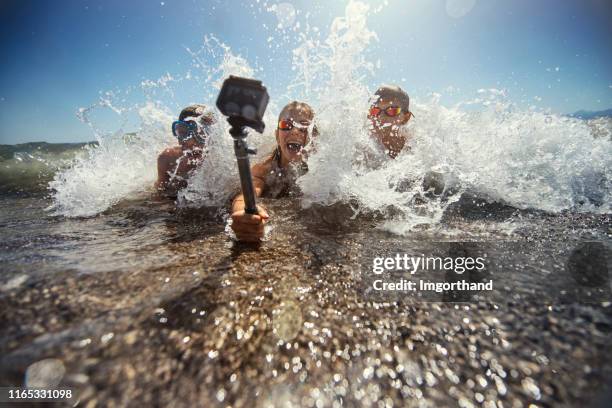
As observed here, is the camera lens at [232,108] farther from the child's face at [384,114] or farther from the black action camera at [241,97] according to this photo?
the child's face at [384,114]

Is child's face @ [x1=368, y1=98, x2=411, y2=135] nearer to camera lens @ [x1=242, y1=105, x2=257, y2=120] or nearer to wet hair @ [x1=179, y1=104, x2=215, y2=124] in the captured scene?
wet hair @ [x1=179, y1=104, x2=215, y2=124]

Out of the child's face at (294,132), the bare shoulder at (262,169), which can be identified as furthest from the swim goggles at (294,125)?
the bare shoulder at (262,169)

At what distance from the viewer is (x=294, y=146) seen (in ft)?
13.8

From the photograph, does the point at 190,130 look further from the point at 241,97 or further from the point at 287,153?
the point at 241,97

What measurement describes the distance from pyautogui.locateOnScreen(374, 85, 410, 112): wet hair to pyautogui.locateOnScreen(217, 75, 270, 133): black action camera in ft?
11.9

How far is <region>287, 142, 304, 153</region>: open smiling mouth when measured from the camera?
417cm

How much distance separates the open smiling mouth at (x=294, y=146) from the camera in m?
4.17

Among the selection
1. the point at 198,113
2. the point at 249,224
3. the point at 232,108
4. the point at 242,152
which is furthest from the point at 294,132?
the point at 232,108

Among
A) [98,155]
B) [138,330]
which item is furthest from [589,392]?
[98,155]

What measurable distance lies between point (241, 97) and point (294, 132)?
2.51 meters

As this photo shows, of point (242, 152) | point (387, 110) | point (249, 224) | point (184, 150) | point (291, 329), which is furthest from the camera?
point (184, 150)

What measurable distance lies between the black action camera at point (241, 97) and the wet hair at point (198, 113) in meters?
3.38

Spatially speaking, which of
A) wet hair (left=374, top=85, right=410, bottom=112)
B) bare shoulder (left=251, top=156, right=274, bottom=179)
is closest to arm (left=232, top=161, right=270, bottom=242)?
bare shoulder (left=251, top=156, right=274, bottom=179)

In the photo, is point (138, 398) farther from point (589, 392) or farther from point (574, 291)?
point (574, 291)
